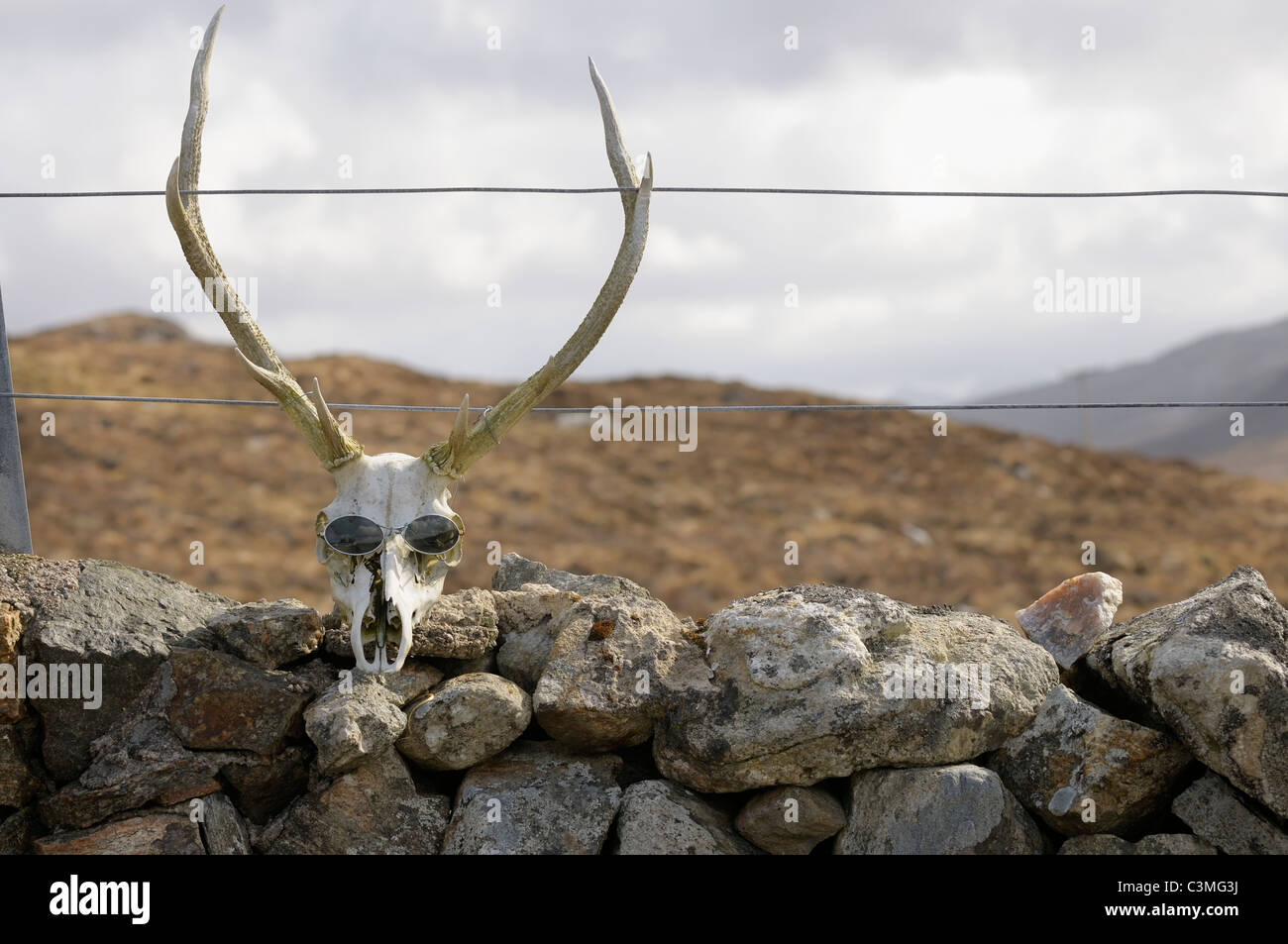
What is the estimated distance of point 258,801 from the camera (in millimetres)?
4910

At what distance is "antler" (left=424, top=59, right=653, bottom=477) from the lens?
5055 mm

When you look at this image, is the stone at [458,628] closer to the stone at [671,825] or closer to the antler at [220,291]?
the antler at [220,291]

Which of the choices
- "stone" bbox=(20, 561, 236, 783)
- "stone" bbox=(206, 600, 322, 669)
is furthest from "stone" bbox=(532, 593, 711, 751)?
"stone" bbox=(20, 561, 236, 783)

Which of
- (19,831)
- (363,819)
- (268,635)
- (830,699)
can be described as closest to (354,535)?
(268,635)

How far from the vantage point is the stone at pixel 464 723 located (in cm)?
485

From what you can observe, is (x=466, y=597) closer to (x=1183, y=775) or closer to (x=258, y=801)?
Result: (x=258, y=801)

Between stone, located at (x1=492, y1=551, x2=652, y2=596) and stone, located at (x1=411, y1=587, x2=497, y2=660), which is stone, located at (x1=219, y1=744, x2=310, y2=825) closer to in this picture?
stone, located at (x1=411, y1=587, x2=497, y2=660)

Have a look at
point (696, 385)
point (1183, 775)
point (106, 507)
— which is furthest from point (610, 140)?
point (696, 385)

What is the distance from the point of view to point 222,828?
4758mm

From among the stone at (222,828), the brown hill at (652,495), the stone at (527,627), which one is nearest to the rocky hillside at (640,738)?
the stone at (222,828)

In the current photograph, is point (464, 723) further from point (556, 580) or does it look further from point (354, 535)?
point (556, 580)

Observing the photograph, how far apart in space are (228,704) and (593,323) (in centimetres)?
205
